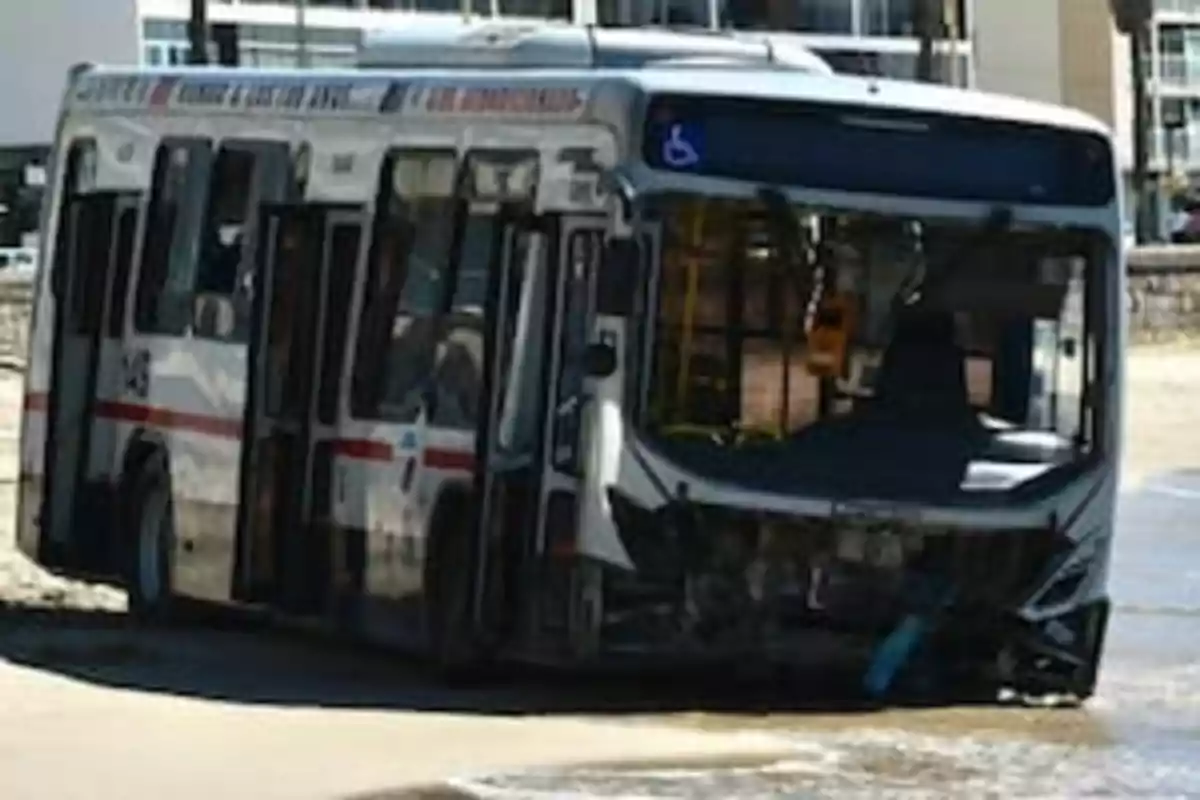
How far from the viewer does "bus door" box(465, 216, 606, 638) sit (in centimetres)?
1552

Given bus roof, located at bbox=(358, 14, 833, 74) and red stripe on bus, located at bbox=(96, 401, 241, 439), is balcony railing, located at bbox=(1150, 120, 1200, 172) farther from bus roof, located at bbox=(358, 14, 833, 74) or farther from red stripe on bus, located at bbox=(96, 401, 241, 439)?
bus roof, located at bbox=(358, 14, 833, 74)

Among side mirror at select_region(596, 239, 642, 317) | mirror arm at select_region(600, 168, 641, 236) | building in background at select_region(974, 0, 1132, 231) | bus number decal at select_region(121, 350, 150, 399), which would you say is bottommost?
bus number decal at select_region(121, 350, 150, 399)

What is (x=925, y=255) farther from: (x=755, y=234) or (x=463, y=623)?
(x=463, y=623)

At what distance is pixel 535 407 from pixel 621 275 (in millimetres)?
848

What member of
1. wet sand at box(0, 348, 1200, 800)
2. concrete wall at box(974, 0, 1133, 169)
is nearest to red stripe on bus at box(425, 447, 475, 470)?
wet sand at box(0, 348, 1200, 800)

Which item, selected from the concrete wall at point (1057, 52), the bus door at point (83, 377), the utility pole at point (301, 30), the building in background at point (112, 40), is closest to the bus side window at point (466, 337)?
the bus door at point (83, 377)

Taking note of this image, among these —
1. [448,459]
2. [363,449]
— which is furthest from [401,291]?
[448,459]

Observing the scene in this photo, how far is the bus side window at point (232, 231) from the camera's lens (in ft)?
59.7

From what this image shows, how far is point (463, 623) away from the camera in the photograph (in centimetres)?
1638

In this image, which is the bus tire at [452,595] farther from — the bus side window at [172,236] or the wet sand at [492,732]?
the bus side window at [172,236]

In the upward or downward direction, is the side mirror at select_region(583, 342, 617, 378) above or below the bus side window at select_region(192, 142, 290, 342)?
below

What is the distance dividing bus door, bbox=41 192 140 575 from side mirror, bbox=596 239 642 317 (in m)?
5.13

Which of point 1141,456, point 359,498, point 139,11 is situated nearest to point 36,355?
point 359,498

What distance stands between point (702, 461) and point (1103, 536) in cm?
205
